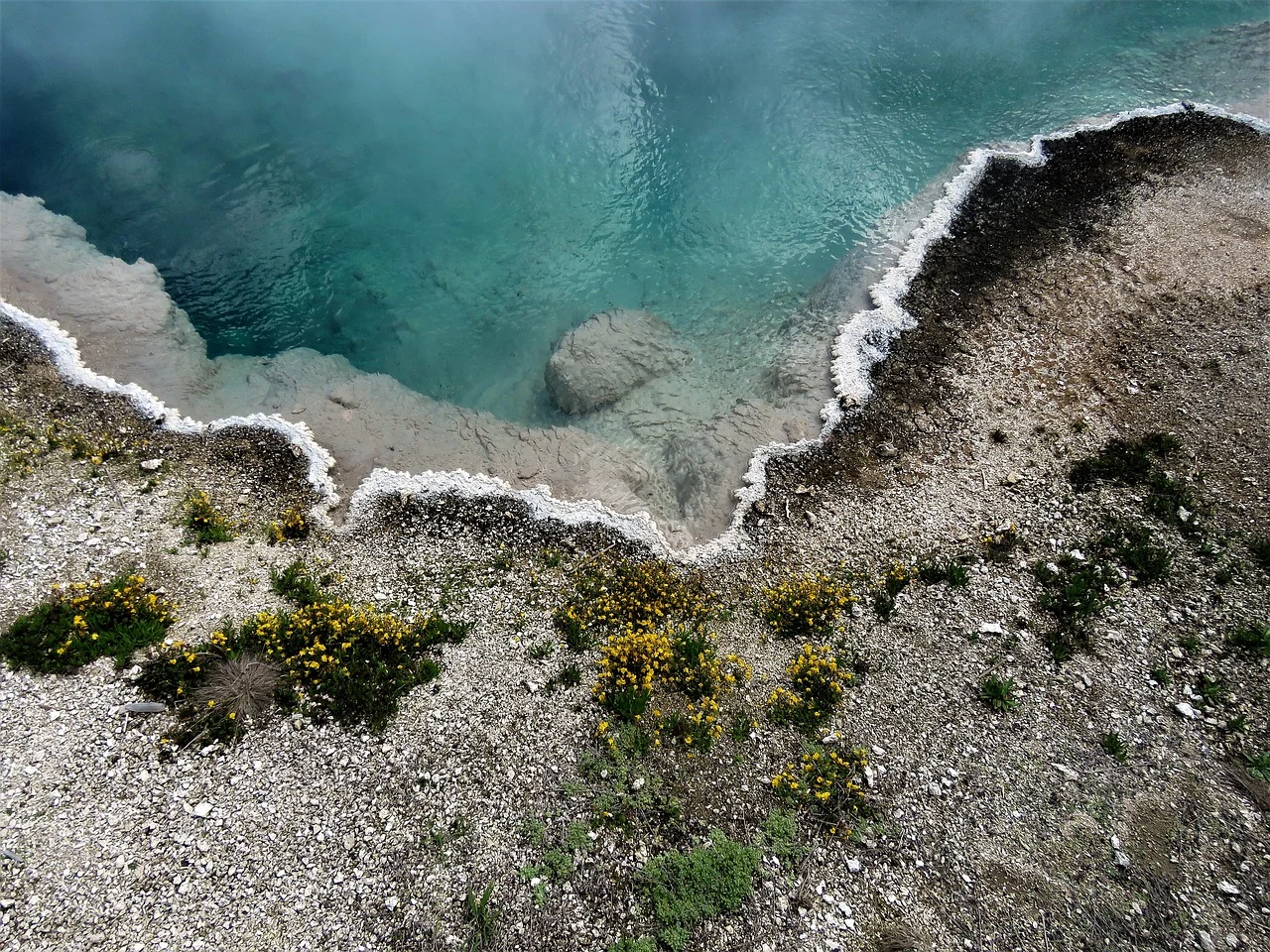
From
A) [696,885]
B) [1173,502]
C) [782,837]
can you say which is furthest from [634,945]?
[1173,502]

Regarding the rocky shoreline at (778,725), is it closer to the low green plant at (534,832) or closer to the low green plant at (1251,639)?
the low green plant at (534,832)

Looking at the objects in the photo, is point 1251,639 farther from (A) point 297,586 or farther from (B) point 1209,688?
(A) point 297,586

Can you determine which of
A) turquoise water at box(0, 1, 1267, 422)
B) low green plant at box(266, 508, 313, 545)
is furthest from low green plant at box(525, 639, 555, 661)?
turquoise water at box(0, 1, 1267, 422)

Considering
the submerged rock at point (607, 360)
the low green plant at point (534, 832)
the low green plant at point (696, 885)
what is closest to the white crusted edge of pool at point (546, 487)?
the submerged rock at point (607, 360)

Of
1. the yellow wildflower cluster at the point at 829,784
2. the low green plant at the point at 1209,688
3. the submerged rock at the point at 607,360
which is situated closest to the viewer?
the yellow wildflower cluster at the point at 829,784

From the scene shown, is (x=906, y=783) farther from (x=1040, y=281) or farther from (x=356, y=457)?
(x=1040, y=281)

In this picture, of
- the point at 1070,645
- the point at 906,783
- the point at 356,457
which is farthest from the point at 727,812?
the point at 356,457

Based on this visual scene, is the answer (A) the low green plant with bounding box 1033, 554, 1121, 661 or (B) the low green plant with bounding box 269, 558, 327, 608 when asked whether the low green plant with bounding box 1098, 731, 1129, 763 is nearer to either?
(A) the low green plant with bounding box 1033, 554, 1121, 661
